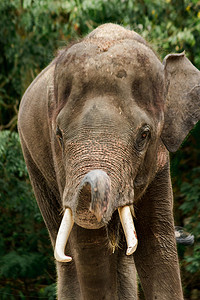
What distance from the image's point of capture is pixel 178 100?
373cm

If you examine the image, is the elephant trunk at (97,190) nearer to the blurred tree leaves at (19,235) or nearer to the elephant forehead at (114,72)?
the elephant forehead at (114,72)

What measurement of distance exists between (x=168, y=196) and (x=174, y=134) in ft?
1.19

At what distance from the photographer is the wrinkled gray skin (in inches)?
120

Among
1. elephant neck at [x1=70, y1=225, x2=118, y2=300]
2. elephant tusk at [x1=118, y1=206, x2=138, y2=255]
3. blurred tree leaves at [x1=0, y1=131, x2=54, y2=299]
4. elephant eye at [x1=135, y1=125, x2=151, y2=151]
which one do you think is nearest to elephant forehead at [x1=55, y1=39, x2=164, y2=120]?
elephant eye at [x1=135, y1=125, x2=151, y2=151]

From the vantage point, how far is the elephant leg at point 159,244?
3848 millimetres

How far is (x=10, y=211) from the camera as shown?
6.71m

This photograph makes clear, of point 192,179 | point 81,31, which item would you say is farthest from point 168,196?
point 81,31

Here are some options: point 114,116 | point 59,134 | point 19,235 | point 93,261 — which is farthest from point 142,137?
point 19,235

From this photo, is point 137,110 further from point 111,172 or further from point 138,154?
point 111,172

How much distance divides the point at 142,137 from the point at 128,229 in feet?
1.76

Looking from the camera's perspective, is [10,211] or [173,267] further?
[10,211]

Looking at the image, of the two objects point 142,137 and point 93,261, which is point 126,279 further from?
point 142,137

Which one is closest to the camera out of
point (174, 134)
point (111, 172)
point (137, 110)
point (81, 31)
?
point (111, 172)

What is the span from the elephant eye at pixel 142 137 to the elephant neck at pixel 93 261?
42cm
